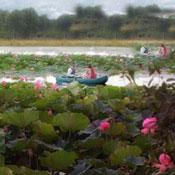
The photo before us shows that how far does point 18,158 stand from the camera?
7.66ft

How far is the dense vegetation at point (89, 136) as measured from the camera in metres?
1.77

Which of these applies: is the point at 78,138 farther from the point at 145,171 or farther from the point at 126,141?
the point at 145,171

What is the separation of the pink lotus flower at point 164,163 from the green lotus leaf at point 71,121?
25.6 inches

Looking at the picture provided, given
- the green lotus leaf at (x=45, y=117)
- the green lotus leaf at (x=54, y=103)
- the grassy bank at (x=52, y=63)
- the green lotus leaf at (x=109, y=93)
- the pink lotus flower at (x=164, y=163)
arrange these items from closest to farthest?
the pink lotus flower at (x=164, y=163) < the green lotus leaf at (x=45, y=117) < the green lotus leaf at (x=54, y=103) < the green lotus leaf at (x=109, y=93) < the grassy bank at (x=52, y=63)

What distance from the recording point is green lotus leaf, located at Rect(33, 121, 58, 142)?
2354 millimetres

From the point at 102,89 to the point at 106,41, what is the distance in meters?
15.5

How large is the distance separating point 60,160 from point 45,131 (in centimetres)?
28

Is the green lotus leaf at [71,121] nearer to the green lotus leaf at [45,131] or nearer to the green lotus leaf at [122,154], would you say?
the green lotus leaf at [45,131]

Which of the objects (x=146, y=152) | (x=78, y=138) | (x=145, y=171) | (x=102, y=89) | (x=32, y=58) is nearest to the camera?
(x=145, y=171)

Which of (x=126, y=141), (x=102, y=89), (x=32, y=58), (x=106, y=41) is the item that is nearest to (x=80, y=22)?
(x=32, y=58)

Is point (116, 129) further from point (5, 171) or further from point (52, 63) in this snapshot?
point (52, 63)

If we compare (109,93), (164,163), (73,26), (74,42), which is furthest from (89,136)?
(74,42)

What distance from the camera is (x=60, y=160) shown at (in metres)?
2.09

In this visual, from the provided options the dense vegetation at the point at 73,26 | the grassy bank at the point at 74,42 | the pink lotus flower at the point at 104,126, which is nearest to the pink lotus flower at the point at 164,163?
the pink lotus flower at the point at 104,126
